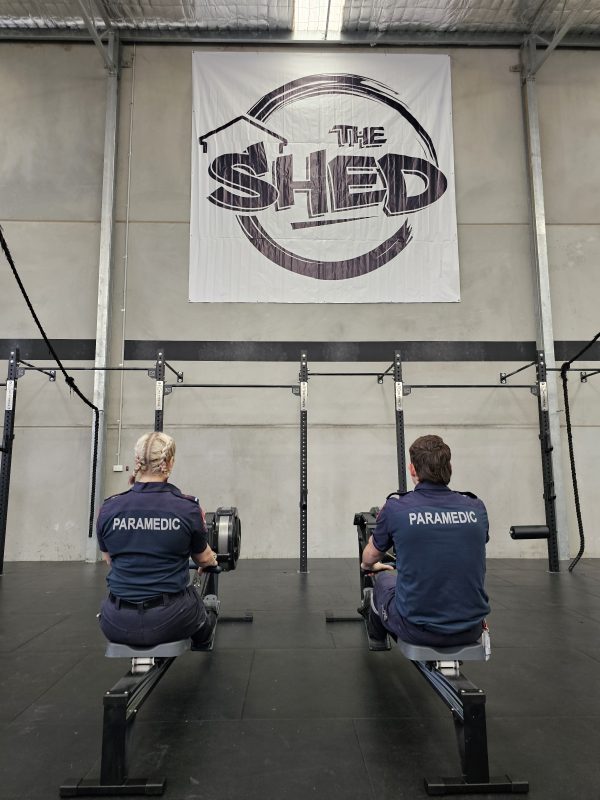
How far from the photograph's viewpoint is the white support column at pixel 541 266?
569cm

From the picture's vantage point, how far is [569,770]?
4.95ft

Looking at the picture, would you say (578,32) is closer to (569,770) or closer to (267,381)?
(267,381)

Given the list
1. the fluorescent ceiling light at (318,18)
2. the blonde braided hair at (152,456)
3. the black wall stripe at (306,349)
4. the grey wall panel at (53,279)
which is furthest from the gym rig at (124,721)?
the fluorescent ceiling light at (318,18)

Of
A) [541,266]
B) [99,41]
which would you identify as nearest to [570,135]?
[541,266]

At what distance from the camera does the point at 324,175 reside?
20.0 feet

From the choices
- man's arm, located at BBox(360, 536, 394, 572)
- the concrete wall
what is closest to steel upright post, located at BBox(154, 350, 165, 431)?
the concrete wall

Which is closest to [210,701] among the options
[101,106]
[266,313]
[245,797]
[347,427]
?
[245,797]

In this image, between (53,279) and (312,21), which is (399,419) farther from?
(312,21)

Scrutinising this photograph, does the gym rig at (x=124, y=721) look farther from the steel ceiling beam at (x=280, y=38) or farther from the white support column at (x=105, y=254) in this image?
the steel ceiling beam at (x=280, y=38)

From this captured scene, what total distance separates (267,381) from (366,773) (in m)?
4.65

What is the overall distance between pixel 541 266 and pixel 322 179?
9.75 feet

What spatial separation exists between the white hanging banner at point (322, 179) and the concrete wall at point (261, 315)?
0.23 meters

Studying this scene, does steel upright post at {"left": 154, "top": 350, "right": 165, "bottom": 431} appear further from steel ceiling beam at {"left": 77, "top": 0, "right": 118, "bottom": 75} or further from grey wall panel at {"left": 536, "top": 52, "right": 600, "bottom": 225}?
grey wall panel at {"left": 536, "top": 52, "right": 600, "bottom": 225}

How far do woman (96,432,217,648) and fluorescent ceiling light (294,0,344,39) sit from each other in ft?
21.8
